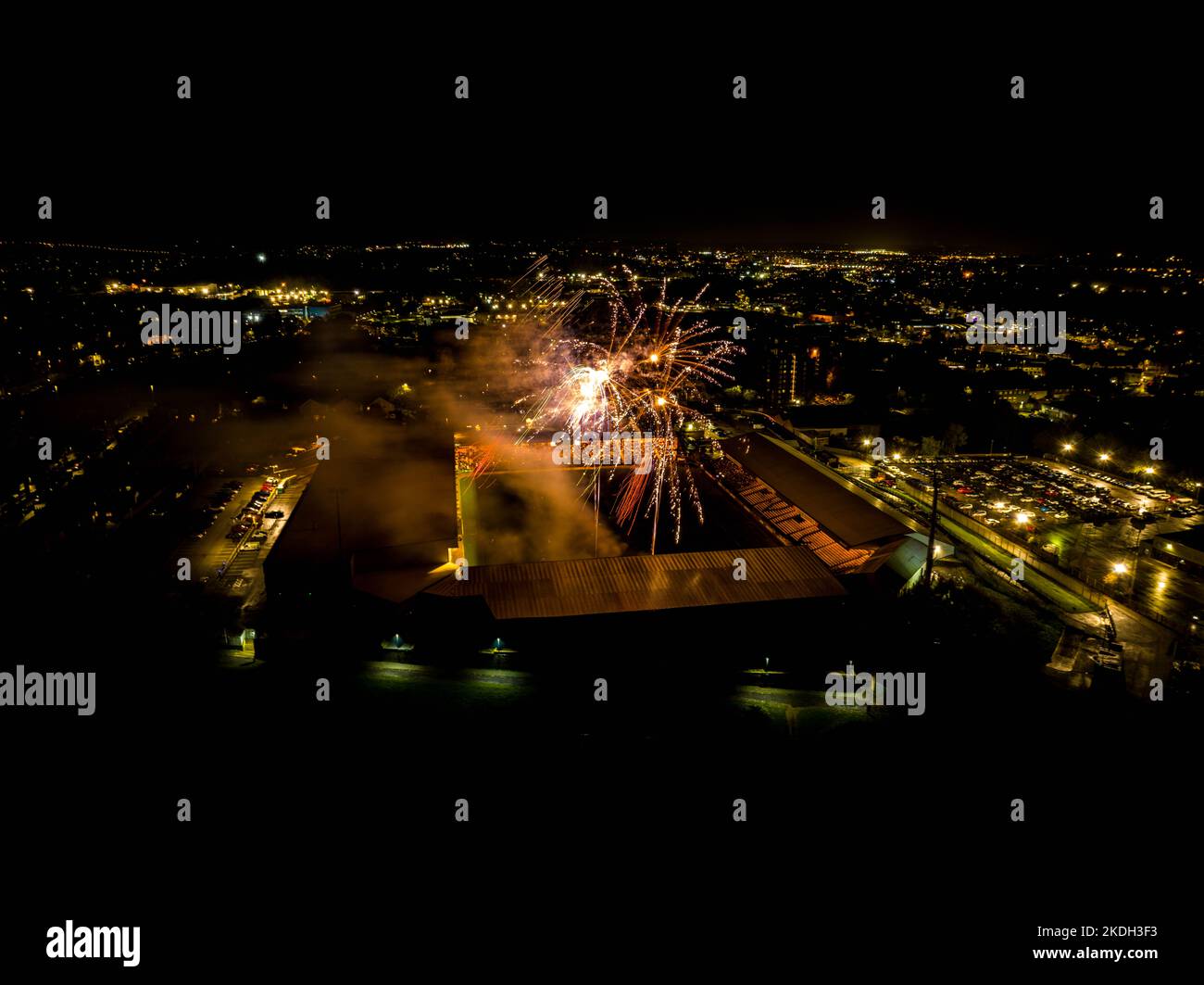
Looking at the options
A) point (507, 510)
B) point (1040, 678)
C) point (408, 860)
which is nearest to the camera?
point (408, 860)

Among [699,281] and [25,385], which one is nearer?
[25,385]

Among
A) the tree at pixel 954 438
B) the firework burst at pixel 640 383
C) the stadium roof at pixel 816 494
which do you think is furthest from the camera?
the tree at pixel 954 438

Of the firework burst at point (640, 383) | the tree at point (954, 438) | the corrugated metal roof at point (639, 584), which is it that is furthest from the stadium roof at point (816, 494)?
the tree at point (954, 438)

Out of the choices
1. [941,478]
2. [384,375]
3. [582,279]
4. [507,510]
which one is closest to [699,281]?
[582,279]

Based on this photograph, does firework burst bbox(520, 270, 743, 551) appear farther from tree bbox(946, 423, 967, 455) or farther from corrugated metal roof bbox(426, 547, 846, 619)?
tree bbox(946, 423, 967, 455)

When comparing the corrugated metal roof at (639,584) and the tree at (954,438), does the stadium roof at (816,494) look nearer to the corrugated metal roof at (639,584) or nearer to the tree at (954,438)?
the corrugated metal roof at (639,584)
